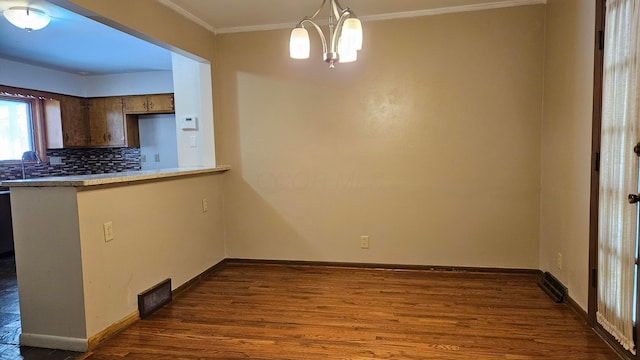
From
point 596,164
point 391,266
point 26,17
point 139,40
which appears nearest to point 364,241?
point 391,266

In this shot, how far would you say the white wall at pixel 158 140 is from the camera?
19.6ft

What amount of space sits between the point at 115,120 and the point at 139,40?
7.65ft

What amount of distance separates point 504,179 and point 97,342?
3512mm

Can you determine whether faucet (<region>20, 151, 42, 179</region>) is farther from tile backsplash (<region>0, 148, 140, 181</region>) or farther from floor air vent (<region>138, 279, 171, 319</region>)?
floor air vent (<region>138, 279, 171, 319</region>)

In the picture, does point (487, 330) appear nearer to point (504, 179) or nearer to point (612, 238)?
point (612, 238)

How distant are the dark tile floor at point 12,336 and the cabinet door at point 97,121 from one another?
9.42 ft

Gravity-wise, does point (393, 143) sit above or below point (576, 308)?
above

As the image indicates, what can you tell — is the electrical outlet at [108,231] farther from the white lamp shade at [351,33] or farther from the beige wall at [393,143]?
the white lamp shade at [351,33]

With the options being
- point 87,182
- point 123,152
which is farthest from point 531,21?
point 123,152

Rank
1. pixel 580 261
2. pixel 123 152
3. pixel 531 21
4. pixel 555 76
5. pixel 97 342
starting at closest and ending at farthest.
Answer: pixel 97 342, pixel 580 261, pixel 555 76, pixel 531 21, pixel 123 152

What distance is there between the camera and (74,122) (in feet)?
18.7

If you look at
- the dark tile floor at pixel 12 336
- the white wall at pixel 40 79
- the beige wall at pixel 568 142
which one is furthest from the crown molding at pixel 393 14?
the white wall at pixel 40 79

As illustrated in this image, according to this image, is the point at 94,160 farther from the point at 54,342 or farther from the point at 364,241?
the point at 364,241

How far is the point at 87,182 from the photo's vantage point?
2256mm
